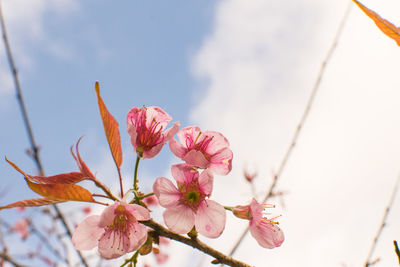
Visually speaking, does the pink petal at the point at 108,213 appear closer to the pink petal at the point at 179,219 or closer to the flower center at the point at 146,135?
the pink petal at the point at 179,219

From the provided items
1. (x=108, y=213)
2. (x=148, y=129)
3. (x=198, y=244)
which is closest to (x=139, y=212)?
(x=108, y=213)

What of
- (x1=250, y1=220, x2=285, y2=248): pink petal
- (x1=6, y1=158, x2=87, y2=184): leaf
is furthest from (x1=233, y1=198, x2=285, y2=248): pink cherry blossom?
(x1=6, y1=158, x2=87, y2=184): leaf

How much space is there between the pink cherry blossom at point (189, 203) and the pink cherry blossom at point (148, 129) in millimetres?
124

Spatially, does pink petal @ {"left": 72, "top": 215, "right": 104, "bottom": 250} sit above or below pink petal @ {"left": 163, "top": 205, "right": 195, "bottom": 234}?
below

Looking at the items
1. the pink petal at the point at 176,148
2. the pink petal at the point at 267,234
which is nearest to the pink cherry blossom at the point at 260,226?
the pink petal at the point at 267,234

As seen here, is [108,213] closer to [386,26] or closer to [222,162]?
[222,162]

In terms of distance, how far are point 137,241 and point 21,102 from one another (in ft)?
4.38

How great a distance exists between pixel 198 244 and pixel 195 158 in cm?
24

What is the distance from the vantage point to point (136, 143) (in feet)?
3.48

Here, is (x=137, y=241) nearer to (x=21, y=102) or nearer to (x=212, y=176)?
(x=212, y=176)

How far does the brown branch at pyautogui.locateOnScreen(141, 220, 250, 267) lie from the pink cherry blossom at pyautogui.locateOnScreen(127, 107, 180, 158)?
22 cm

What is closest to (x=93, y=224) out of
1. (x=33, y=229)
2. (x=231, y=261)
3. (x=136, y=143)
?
(x=136, y=143)

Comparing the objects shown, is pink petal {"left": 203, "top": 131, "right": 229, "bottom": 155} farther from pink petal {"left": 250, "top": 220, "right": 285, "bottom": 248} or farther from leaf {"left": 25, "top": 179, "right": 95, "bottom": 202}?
leaf {"left": 25, "top": 179, "right": 95, "bottom": 202}

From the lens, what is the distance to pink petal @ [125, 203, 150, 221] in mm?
873
